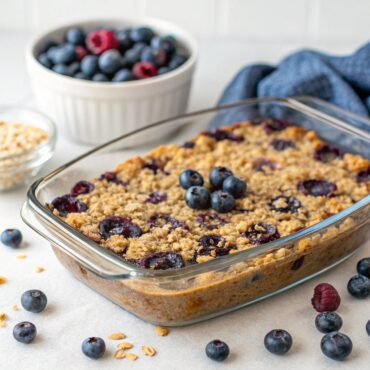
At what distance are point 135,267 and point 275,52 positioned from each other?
1751mm

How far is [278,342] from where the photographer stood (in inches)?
68.7

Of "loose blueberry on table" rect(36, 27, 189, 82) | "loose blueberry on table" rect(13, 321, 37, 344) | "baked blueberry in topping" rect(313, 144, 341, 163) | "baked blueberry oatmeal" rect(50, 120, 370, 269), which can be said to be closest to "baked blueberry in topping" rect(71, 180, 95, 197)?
"baked blueberry oatmeal" rect(50, 120, 370, 269)

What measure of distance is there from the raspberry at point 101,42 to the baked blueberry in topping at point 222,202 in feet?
2.68

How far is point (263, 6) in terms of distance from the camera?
3.25 metres

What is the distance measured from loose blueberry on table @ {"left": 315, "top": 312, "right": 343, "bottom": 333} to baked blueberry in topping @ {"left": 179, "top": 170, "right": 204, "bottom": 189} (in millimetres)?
455

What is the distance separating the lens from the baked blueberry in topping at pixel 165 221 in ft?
6.36

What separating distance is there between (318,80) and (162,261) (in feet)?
3.33

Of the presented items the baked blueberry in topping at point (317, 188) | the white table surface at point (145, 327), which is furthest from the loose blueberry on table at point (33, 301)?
the baked blueberry in topping at point (317, 188)

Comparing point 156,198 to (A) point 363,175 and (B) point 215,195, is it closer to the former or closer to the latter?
(B) point 215,195

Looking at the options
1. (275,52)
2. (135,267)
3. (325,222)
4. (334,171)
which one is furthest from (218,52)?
(135,267)

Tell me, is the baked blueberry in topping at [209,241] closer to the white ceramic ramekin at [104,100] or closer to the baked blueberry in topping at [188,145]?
the baked blueberry in topping at [188,145]

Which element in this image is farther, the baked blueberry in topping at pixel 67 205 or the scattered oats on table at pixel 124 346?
the baked blueberry in topping at pixel 67 205

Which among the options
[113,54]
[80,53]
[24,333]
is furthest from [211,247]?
[80,53]

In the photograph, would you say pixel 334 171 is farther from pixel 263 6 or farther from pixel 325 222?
pixel 263 6
